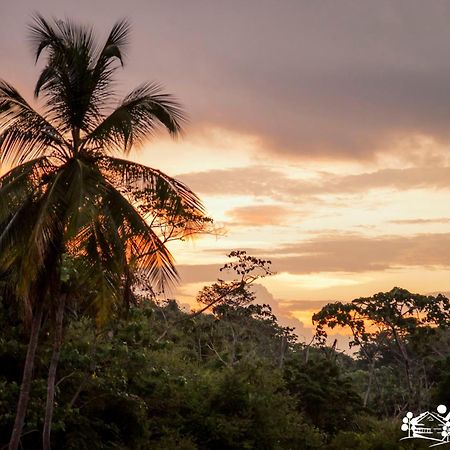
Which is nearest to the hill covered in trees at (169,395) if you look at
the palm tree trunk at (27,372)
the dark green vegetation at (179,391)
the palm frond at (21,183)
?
the dark green vegetation at (179,391)

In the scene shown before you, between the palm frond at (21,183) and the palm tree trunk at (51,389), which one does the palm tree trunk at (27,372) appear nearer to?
the palm tree trunk at (51,389)

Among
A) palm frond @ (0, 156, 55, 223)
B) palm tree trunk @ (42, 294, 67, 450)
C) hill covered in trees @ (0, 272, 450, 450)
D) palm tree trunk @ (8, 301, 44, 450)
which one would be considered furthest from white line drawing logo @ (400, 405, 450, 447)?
palm frond @ (0, 156, 55, 223)

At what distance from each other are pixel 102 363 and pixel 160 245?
852cm

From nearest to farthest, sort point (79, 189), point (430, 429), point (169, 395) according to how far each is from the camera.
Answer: point (79, 189) < point (430, 429) < point (169, 395)

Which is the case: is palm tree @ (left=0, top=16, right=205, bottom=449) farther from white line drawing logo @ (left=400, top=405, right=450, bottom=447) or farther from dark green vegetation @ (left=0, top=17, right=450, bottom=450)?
white line drawing logo @ (left=400, top=405, right=450, bottom=447)

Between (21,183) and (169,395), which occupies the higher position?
(21,183)

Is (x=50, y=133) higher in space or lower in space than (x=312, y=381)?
higher

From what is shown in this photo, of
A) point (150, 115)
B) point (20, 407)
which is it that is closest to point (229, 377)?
point (20, 407)

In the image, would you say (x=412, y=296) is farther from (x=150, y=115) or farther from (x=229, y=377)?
(x=150, y=115)

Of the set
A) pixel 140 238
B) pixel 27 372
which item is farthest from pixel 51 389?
pixel 140 238

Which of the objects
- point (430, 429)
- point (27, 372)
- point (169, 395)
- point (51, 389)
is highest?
point (27, 372)

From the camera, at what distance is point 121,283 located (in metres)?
12.9

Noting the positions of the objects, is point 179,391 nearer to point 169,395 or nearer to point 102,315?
point 169,395

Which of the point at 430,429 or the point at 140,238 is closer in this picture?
the point at 140,238
